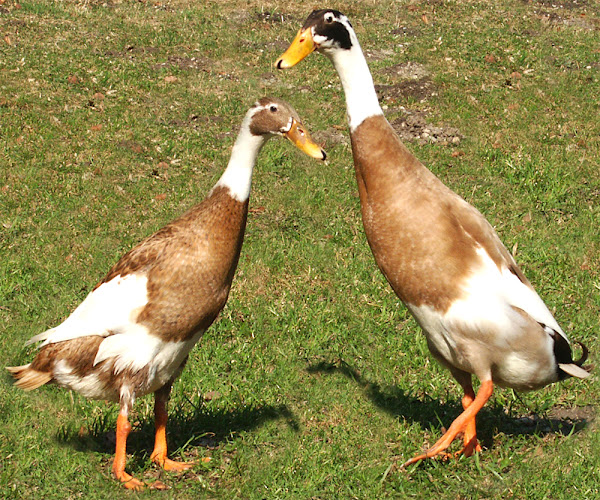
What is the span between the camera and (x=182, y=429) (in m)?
5.68

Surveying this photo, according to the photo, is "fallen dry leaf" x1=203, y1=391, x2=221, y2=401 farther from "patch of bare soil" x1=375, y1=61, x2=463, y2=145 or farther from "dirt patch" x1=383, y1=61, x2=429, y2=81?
"dirt patch" x1=383, y1=61, x2=429, y2=81

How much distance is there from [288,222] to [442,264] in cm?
390

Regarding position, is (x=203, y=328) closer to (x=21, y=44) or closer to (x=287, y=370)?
(x=287, y=370)

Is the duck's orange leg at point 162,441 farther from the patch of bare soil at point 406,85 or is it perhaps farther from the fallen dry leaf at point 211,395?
the patch of bare soil at point 406,85

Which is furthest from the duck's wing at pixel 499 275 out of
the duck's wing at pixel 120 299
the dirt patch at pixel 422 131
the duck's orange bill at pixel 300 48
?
the dirt patch at pixel 422 131

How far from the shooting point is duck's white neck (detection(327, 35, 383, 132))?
517 centimetres

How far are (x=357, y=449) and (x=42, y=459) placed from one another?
2220mm

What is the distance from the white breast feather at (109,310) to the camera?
4.88 m

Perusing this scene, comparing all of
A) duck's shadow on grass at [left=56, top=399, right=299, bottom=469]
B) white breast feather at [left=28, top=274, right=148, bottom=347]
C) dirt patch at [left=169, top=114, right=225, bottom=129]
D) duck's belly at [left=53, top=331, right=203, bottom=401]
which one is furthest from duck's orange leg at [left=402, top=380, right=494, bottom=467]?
dirt patch at [left=169, top=114, right=225, bottom=129]

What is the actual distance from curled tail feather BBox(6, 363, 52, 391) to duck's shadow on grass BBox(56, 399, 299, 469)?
1.69 ft

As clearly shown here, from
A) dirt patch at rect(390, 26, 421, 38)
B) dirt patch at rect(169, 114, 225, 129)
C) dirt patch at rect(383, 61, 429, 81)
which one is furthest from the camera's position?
dirt patch at rect(390, 26, 421, 38)

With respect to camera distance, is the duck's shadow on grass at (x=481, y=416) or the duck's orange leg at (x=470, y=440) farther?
the duck's shadow on grass at (x=481, y=416)

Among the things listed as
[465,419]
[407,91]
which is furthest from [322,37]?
[407,91]

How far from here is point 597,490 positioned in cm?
496
